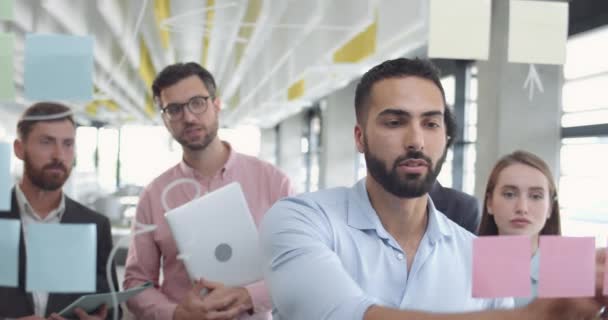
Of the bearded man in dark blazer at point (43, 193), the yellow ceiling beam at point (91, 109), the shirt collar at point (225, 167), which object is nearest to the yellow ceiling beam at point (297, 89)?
the shirt collar at point (225, 167)

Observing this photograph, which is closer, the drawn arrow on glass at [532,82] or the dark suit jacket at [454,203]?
the drawn arrow on glass at [532,82]

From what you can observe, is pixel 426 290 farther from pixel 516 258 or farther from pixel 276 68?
pixel 276 68

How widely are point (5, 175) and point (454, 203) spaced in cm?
99

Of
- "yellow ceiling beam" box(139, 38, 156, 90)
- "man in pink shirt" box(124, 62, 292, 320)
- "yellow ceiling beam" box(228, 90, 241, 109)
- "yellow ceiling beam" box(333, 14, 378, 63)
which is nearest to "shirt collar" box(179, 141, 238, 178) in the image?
"man in pink shirt" box(124, 62, 292, 320)

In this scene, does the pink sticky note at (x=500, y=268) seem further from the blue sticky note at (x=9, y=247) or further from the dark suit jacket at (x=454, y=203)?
the blue sticky note at (x=9, y=247)

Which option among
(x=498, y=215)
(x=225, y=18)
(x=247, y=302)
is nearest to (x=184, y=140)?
(x=247, y=302)

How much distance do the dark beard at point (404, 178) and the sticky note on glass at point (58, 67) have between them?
49 cm

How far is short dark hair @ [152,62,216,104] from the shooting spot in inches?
45.8

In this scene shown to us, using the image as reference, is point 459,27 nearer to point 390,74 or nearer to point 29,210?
point 390,74

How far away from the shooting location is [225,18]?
233 cm

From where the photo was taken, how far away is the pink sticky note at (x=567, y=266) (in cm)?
91

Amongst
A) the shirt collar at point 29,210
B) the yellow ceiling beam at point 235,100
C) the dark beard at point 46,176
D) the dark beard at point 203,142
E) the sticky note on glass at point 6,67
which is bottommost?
the shirt collar at point 29,210

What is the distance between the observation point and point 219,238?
1080 mm

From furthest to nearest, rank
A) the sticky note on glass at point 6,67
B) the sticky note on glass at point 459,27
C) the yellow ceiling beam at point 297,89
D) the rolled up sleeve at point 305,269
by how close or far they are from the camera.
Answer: the yellow ceiling beam at point 297,89 → the sticky note on glass at point 459,27 → the sticky note on glass at point 6,67 → the rolled up sleeve at point 305,269
